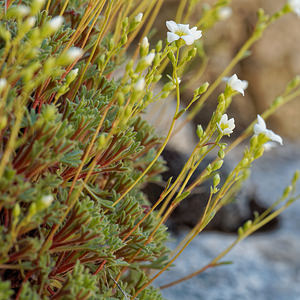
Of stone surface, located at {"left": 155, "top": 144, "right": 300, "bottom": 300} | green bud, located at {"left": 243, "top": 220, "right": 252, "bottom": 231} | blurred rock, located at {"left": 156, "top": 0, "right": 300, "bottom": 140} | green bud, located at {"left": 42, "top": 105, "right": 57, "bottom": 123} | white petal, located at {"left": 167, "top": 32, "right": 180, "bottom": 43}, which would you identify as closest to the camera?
green bud, located at {"left": 42, "top": 105, "right": 57, "bottom": 123}

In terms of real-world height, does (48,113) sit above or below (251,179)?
above

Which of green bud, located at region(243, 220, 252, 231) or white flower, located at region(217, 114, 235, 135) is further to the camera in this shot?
green bud, located at region(243, 220, 252, 231)

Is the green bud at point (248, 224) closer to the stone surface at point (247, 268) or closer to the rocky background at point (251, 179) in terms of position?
the rocky background at point (251, 179)

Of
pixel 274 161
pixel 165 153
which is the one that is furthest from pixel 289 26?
pixel 165 153

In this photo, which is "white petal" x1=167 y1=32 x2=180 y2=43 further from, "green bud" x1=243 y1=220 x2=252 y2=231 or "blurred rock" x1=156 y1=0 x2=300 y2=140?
"blurred rock" x1=156 y1=0 x2=300 y2=140

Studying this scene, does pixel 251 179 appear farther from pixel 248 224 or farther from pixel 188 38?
pixel 188 38

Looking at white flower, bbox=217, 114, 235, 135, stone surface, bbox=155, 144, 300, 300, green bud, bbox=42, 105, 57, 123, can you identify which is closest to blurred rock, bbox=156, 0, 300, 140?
stone surface, bbox=155, 144, 300, 300

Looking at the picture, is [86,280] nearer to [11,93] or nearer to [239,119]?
[11,93]

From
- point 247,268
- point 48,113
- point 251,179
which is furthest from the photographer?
point 251,179

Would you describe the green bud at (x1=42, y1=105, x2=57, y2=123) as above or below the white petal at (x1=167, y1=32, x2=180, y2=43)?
below

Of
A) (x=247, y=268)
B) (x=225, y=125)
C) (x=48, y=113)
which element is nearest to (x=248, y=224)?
(x=225, y=125)

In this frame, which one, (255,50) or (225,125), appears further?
(255,50)
